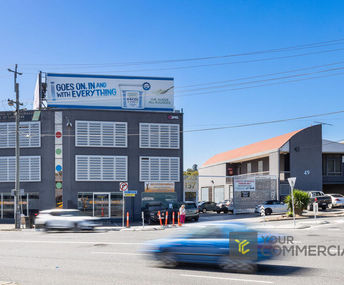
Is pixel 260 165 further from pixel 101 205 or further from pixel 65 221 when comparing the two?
pixel 65 221

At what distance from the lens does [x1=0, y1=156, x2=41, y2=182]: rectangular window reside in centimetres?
3438

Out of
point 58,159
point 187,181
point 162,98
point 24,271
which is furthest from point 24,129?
point 24,271

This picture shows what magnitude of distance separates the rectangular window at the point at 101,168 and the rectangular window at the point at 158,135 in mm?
2244

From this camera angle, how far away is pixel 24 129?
35000 millimetres

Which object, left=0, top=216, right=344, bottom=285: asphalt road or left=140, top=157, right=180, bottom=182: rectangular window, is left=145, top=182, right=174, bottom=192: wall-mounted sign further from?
left=0, top=216, right=344, bottom=285: asphalt road

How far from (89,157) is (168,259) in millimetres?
23792

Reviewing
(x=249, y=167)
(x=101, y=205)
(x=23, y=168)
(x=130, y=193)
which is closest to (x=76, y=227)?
(x=130, y=193)

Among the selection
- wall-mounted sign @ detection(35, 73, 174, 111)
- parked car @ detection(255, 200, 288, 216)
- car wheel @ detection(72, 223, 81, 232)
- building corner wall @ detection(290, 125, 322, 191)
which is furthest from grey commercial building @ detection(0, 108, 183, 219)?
building corner wall @ detection(290, 125, 322, 191)

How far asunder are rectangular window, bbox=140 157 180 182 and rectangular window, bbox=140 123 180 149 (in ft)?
3.55

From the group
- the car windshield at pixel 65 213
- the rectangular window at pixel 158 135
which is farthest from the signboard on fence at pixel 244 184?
the car windshield at pixel 65 213

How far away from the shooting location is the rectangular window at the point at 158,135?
1391 inches

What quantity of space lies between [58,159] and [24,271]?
924 inches

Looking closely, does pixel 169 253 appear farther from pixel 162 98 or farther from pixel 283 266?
pixel 162 98

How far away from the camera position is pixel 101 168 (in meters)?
34.5
